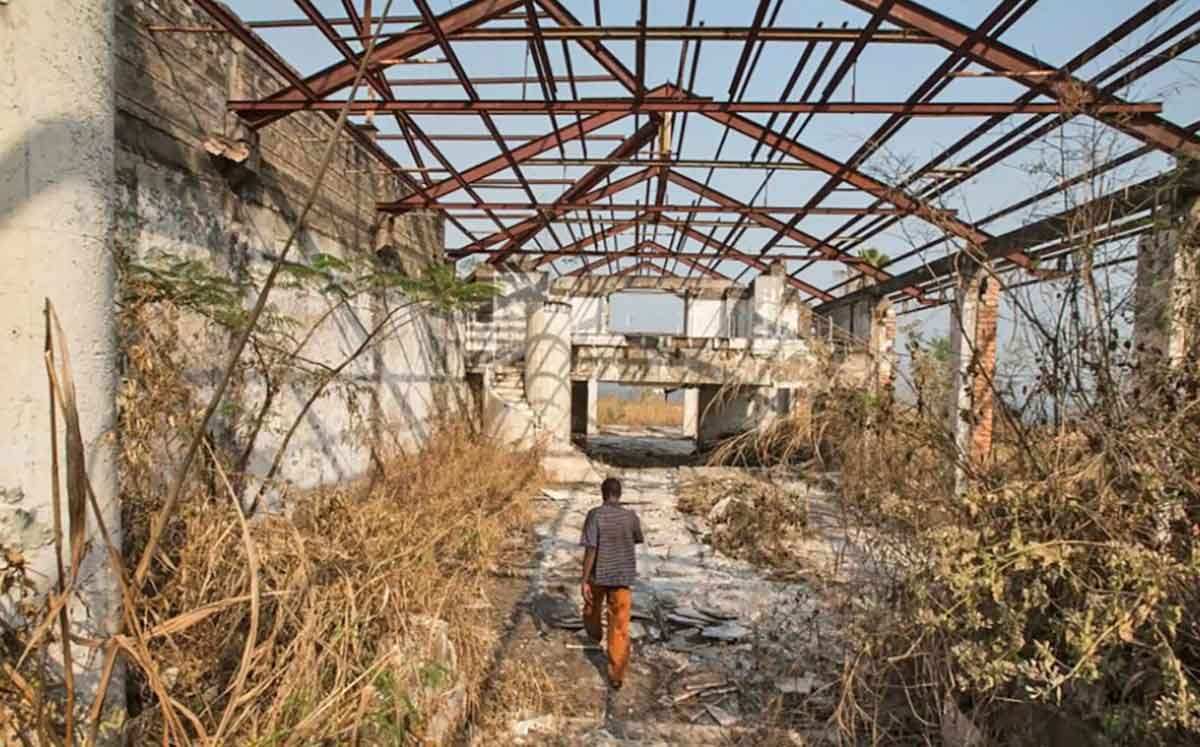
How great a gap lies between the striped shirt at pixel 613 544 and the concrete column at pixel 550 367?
8658 millimetres

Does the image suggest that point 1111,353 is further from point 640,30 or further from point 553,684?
point 640,30

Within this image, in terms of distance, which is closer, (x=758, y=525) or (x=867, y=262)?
(x=758, y=525)

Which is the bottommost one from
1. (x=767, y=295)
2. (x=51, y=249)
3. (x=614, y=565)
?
(x=614, y=565)

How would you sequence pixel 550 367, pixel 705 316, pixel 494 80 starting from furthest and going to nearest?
pixel 705 316, pixel 550 367, pixel 494 80

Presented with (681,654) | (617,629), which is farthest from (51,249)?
(681,654)

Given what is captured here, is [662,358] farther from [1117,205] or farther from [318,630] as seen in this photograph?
[318,630]

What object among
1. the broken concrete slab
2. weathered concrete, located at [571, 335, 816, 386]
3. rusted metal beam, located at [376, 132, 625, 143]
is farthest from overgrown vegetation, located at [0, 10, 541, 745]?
weathered concrete, located at [571, 335, 816, 386]

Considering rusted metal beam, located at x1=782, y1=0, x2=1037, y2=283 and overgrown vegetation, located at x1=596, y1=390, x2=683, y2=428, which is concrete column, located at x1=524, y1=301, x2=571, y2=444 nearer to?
rusted metal beam, located at x1=782, y1=0, x2=1037, y2=283

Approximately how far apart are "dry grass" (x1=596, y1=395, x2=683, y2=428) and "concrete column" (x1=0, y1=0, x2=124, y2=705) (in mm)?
25854

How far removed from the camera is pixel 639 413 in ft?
96.9

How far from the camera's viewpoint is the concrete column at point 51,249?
Answer: 2.17 meters

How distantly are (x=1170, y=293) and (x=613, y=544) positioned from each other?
11.8ft

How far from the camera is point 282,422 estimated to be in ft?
24.5

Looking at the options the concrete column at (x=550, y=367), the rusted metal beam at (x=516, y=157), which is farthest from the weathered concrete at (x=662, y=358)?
the rusted metal beam at (x=516, y=157)
